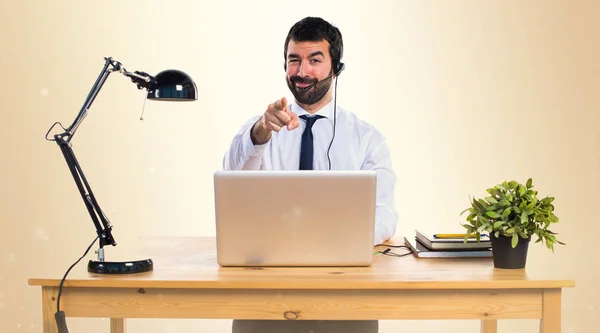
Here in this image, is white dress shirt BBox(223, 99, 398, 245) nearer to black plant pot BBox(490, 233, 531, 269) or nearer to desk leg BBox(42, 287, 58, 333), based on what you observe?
black plant pot BBox(490, 233, 531, 269)

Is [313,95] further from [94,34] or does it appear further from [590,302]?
[590,302]

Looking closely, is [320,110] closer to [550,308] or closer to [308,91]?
[308,91]

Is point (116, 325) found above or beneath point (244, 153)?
beneath

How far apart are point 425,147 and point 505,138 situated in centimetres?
46

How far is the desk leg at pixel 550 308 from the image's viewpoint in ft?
5.87

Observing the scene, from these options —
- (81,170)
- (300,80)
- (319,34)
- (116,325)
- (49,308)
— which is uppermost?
(319,34)

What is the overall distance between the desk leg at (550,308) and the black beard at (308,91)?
1.58m

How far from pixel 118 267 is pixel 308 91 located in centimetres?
147

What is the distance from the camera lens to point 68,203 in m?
4.21

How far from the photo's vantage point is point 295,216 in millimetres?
1882

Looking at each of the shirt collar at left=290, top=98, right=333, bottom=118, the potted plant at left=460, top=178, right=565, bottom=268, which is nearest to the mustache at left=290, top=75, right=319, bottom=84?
the shirt collar at left=290, top=98, right=333, bottom=118

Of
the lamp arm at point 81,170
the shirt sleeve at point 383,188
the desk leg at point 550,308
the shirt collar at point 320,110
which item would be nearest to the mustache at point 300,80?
the shirt collar at point 320,110

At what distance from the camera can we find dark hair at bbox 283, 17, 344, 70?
305 cm

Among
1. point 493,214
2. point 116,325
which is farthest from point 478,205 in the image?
point 116,325
